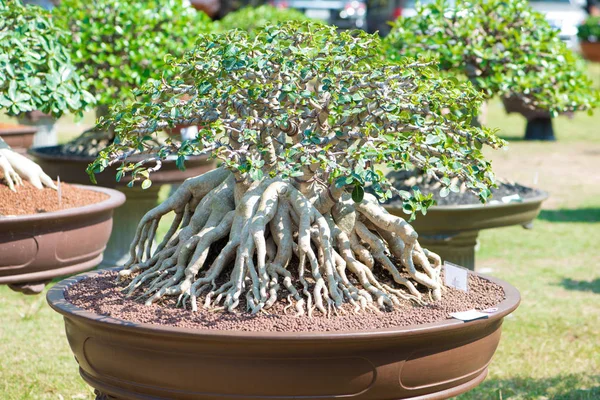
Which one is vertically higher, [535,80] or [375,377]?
[535,80]

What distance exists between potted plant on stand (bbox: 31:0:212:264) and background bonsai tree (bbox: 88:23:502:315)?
122 inches

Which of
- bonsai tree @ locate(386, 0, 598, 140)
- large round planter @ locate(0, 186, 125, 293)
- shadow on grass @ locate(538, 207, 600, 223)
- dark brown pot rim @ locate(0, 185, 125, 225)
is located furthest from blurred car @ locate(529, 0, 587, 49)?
large round planter @ locate(0, 186, 125, 293)

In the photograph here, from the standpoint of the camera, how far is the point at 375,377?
233cm

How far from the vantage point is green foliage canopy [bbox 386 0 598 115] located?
200 inches

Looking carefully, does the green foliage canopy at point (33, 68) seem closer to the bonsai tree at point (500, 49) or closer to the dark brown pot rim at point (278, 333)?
the bonsai tree at point (500, 49)

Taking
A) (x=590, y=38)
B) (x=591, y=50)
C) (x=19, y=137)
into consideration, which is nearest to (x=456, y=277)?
(x=19, y=137)

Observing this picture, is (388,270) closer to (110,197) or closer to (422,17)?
(110,197)

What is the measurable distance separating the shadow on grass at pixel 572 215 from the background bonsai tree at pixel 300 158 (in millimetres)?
5657

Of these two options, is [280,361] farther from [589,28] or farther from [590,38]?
[590,38]

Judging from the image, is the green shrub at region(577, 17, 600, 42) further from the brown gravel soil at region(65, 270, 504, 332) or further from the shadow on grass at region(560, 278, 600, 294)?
the brown gravel soil at region(65, 270, 504, 332)

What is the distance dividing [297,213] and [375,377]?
0.62 meters

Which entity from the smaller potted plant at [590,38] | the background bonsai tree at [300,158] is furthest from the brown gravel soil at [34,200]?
the smaller potted plant at [590,38]

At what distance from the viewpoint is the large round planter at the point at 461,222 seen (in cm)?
482

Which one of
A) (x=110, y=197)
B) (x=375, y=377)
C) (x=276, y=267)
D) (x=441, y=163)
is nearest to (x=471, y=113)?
(x=441, y=163)
